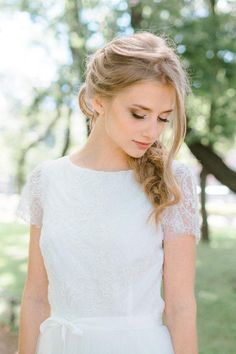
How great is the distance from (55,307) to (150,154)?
500mm

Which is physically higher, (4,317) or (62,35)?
(62,35)

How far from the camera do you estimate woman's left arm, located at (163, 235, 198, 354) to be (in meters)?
1.57

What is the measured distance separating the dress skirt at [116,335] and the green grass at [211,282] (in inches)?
194

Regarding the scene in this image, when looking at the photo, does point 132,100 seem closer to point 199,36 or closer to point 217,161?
point 199,36

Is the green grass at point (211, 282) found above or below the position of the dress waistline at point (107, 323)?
below

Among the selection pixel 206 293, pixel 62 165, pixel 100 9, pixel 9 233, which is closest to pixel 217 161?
pixel 206 293

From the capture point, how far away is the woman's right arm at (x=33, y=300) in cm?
177

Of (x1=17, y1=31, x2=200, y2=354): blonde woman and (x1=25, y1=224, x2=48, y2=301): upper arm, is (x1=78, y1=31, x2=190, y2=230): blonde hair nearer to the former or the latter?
(x1=17, y1=31, x2=200, y2=354): blonde woman

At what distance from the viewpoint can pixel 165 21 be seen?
23.5 feet

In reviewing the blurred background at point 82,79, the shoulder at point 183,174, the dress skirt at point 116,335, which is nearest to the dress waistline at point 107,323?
the dress skirt at point 116,335

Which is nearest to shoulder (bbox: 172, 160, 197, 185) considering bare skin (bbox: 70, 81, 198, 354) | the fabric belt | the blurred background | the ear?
bare skin (bbox: 70, 81, 198, 354)

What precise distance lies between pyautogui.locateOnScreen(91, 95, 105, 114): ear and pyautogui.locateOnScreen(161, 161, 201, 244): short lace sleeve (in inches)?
10.7

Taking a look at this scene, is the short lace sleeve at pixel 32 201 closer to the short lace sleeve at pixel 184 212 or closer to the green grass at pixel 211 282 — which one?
the short lace sleeve at pixel 184 212

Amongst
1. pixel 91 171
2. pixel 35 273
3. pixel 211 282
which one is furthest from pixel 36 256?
pixel 211 282
